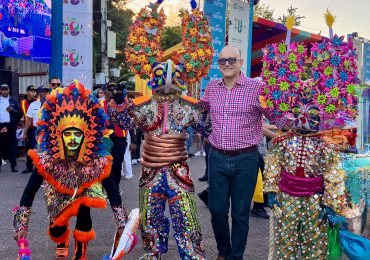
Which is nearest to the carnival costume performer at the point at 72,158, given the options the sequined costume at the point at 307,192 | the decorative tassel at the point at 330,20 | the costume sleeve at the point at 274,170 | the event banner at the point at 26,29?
the costume sleeve at the point at 274,170

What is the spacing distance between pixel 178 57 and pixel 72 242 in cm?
239

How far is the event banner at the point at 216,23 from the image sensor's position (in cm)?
1134

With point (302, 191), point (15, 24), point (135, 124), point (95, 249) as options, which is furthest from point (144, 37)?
point (15, 24)

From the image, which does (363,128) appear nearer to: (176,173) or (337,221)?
(337,221)

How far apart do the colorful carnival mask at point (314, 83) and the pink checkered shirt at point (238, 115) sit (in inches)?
12.4

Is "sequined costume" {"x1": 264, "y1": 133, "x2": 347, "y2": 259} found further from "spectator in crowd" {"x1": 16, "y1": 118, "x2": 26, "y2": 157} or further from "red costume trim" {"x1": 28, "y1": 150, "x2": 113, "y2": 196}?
"spectator in crowd" {"x1": 16, "y1": 118, "x2": 26, "y2": 157}

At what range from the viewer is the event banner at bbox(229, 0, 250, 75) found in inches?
486

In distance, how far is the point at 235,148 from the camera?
4086 mm

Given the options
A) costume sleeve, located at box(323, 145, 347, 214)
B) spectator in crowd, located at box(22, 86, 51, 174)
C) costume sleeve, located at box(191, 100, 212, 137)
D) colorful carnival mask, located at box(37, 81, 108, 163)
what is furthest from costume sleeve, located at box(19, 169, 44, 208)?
spectator in crowd, located at box(22, 86, 51, 174)

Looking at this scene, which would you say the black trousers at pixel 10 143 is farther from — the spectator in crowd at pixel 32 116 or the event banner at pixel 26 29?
the event banner at pixel 26 29

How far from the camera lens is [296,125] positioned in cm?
375

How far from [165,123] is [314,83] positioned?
124 cm

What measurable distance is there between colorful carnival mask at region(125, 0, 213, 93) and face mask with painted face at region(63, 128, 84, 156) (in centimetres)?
73

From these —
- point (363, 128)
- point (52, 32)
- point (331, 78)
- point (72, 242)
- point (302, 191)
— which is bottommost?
point (72, 242)
